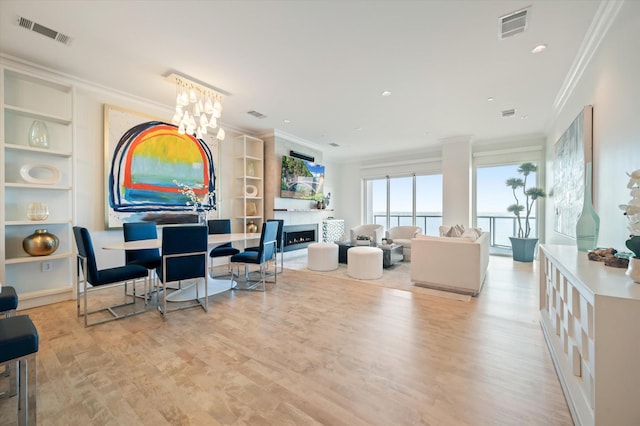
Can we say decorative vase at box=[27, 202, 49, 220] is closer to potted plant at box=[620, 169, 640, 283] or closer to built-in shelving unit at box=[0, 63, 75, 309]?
built-in shelving unit at box=[0, 63, 75, 309]

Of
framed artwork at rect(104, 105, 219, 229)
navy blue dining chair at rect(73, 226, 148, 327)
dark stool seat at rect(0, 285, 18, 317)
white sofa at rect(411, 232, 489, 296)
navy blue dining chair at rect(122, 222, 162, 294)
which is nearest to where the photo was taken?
dark stool seat at rect(0, 285, 18, 317)

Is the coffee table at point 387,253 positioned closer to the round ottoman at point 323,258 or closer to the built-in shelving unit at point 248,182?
the round ottoman at point 323,258

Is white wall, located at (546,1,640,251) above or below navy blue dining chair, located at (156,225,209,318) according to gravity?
above

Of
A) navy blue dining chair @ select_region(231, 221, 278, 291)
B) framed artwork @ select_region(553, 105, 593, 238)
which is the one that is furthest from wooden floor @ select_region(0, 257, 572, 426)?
framed artwork @ select_region(553, 105, 593, 238)

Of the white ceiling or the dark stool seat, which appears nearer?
the dark stool seat

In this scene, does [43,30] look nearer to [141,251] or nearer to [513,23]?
[141,251]

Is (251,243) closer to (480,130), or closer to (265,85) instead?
(265,85)

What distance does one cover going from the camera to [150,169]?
163 inches

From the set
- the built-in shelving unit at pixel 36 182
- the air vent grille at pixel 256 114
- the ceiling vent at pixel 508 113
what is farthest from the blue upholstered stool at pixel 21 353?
the ceiling vent at pixel 508 113

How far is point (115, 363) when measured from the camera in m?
1.91

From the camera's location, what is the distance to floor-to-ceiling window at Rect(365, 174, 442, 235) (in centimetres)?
734

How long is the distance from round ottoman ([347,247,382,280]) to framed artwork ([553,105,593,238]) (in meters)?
2.53

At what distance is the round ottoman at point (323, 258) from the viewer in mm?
4777

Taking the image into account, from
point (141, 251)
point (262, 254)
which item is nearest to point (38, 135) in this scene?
point (141, 251)
